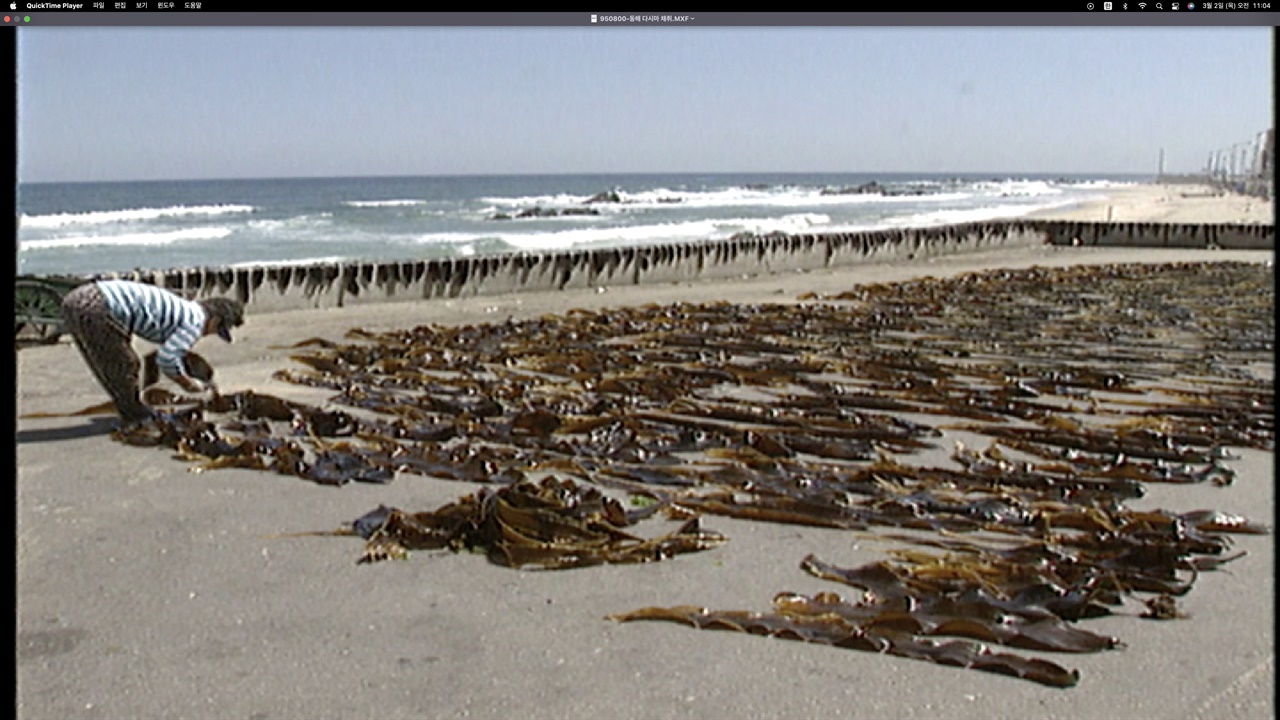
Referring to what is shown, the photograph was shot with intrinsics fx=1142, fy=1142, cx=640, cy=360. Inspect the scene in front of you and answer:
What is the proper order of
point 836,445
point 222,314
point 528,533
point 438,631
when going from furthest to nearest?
point 222,314 → point 836,445 → point 528,533 → point 438,631

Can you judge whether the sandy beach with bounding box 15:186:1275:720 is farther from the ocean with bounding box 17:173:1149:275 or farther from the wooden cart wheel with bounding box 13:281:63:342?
the ocean with bounding box 17:173:1149:275

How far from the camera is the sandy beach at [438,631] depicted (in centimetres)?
369

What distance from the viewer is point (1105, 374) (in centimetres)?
970

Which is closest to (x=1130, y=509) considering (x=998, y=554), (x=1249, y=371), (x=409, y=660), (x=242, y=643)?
(x=998, y=554)

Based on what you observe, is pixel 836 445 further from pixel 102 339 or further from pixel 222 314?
pixel 102 339

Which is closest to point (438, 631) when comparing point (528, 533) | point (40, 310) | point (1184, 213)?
point (528, 533)

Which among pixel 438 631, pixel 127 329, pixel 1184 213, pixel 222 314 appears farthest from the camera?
pixel 1184 213

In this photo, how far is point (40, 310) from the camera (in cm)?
1192

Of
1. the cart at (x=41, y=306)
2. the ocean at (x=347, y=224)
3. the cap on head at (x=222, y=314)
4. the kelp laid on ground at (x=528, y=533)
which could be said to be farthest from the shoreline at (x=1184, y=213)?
the kelp laid on ground at (x=528, y=533)

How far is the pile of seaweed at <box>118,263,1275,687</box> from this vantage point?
15.2ft

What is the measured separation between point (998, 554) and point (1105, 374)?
5.20 metres

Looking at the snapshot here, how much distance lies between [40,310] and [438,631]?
31.2 feet

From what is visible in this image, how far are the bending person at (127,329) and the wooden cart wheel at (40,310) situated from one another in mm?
5015
